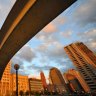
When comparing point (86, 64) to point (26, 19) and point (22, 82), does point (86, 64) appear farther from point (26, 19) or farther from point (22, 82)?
point (26, 19)

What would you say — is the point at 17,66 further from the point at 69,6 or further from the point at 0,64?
the point at 69,6

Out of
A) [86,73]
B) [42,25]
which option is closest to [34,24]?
[42,25]

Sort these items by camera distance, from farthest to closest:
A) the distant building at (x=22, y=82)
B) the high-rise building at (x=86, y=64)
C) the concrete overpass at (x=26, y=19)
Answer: the distant building at (x=22, y=82) → the high-rise building at (x=86, y=64) → the concrete overpass at (x=26, y=19)

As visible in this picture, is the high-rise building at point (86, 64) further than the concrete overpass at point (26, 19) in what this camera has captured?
Yes

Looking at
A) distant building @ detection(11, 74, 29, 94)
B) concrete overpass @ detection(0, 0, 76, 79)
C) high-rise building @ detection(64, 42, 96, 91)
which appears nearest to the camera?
concrete overpass @ detection(0, 0, 76, 79)

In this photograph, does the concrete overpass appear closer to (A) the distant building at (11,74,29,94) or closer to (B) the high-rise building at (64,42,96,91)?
(B) the high-rise building at (64,42,96,91)

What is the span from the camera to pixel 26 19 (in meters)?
11.2

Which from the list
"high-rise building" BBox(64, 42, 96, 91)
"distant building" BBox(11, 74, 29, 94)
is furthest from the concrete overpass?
"distant building" BBox(11, 74, 29, 94)

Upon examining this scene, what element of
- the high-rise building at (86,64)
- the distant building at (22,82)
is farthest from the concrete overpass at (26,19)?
the distant building at (22,82)

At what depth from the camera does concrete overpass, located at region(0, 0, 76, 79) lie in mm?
9610

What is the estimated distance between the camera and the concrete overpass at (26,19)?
378 inches

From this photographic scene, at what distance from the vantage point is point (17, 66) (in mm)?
17359

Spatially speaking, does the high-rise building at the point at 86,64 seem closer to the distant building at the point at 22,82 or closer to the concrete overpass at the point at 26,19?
the distant building at the point at 22,82

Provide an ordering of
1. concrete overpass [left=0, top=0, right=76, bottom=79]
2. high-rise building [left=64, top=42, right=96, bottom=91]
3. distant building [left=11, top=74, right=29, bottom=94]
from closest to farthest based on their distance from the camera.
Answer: concrete overpass [left=0, top=0, right=76, bottom=79] < high-rise building [left=64, top=42, right=96, bottom=91] < distant building [left=11, top=74, right=29, bottom=94]
